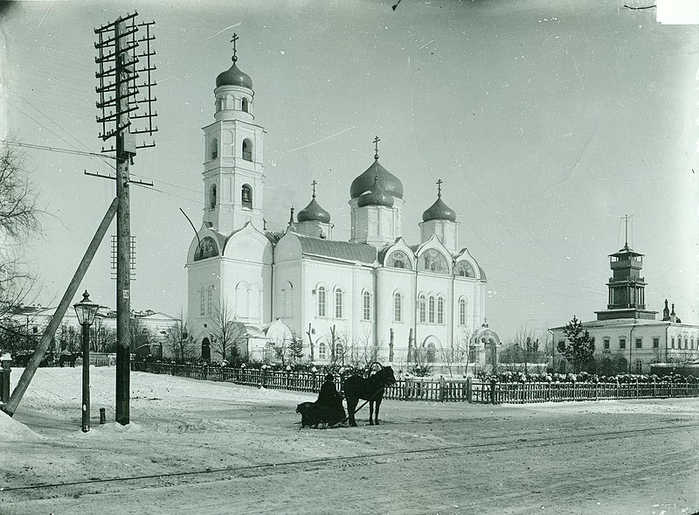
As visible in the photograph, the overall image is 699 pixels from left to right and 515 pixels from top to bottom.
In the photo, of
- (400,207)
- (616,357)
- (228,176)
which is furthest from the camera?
(616,357)

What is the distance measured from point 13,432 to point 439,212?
60.0 metres

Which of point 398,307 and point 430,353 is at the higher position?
point 398,307

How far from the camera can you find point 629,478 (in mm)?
10070

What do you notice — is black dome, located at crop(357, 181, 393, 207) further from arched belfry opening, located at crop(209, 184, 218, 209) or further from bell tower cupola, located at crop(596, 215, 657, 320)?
bell tower cupola, located at crop(596, 215, 657, 320)

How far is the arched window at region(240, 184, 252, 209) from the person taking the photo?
2127 inches

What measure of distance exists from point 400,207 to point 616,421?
47152 mm

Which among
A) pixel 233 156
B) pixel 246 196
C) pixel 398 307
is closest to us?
pixel 233 156

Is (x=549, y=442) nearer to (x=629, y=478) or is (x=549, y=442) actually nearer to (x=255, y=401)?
(x=629, y=478)

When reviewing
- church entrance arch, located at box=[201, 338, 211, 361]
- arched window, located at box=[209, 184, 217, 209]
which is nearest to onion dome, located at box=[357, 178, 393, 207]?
arched window, located at box=[209, 184, 217, 209]

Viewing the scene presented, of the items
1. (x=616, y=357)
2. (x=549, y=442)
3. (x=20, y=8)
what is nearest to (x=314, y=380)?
(x=549, y=442)

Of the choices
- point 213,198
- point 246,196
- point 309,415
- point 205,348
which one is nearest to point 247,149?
point 246,196

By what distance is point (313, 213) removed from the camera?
219ft

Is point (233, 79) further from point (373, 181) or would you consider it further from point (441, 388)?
point (441, 388)

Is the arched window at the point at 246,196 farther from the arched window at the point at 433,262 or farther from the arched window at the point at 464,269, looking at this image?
the arched window at the point at 464,269
